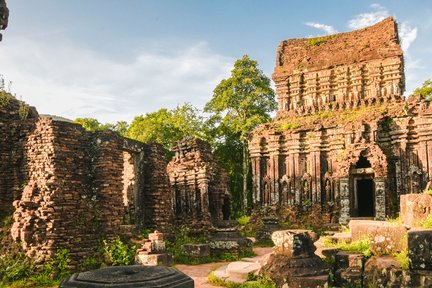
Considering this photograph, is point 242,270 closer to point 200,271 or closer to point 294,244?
point 294,244

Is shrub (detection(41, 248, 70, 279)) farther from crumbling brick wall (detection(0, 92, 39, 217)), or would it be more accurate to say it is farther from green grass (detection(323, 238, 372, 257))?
green grass (detection(323, 238, 372, 257))

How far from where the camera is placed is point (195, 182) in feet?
55.9

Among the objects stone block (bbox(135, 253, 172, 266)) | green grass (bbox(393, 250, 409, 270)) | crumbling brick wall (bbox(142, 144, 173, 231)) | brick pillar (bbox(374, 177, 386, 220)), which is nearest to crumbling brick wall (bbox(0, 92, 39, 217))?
stone block (bbox(135, 253, 172, 266))

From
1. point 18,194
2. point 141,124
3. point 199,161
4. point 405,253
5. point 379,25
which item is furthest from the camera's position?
point 141,124

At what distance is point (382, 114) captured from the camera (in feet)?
66.0

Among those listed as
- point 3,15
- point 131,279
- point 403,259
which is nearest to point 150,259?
point 403,259

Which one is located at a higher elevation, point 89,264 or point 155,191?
point 155,191

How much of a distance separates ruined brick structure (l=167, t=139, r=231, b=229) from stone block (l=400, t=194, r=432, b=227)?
27.5 feet

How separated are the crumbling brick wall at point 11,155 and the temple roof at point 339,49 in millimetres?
18162

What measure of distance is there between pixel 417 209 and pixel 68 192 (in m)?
7.55

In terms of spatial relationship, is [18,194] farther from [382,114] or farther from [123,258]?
[382,114]

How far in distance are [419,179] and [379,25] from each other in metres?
10.1

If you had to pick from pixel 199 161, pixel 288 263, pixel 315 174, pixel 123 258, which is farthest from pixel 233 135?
pixel 288 263

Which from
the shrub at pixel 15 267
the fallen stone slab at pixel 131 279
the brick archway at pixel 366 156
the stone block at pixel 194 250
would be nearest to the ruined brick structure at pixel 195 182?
the stone block at pixel 194 250
